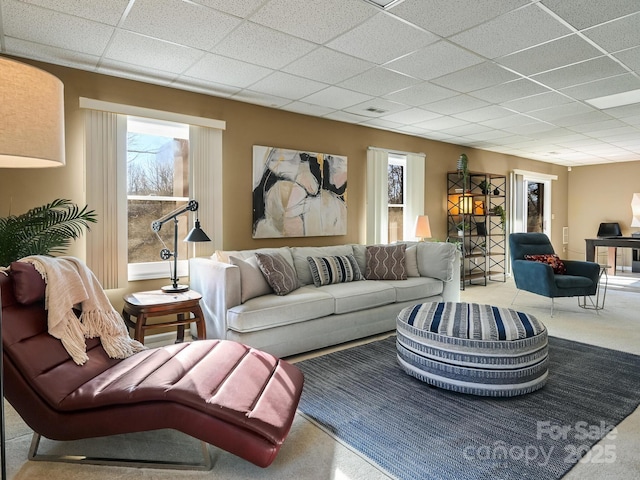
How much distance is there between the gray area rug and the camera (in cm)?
195

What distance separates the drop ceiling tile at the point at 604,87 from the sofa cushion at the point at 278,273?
10.6ft

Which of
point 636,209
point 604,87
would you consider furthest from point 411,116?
point 636,209

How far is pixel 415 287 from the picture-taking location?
4.36 meters

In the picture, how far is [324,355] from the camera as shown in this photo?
3.46 m

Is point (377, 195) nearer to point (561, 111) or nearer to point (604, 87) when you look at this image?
point (561, 111)

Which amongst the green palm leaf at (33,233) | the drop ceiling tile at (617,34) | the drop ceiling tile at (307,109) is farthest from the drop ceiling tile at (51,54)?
the drop ceiling tile at (617,34)

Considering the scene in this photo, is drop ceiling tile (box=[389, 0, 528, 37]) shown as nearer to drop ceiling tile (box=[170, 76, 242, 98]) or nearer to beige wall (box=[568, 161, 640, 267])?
drop ceiling tile (box=[170, 76, 242, 98])

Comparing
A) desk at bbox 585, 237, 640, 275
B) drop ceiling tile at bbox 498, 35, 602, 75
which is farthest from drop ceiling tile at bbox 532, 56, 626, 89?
desk at bbox 585, 237, 640, 275

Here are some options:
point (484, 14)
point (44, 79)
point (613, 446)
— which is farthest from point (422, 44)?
point (613, 446)

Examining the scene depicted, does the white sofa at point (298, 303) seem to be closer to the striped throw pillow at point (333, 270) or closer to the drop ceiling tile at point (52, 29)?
the striped throw pillow at point (333, 270)

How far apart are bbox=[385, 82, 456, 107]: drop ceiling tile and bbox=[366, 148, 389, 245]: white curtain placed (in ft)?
3.98

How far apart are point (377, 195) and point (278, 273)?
2.47 metres

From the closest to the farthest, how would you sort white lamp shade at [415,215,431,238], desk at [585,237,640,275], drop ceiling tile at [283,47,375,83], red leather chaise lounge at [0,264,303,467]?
red leather chaise lounge at [0,264,303,467] → drop ceiling tile at [283,47,375,83] → white lamp shade at [415,215,431,238] → desk at [585,237,640,275]

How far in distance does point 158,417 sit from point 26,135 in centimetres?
125
